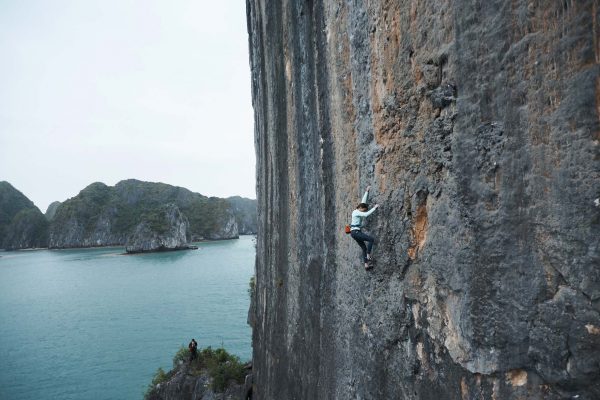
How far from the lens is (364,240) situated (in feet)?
15.5

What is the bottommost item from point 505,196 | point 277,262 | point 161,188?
point 277,262

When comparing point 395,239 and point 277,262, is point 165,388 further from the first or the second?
point 395,239

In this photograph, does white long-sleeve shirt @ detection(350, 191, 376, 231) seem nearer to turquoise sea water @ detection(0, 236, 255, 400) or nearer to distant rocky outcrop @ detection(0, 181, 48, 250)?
turquoise sea water @ detection(0, 236, 255, 400)

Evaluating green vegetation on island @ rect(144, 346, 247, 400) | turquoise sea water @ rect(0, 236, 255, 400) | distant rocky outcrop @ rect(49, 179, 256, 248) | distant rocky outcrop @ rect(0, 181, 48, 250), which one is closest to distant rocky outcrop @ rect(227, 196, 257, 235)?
distant rocky outcrop @ rect(49, 179, 256, 248)

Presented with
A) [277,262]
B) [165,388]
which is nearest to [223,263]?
[165,388]

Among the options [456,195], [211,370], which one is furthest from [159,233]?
[456,195]

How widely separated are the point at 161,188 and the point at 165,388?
425ft

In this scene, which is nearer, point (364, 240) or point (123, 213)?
point (364, 240)

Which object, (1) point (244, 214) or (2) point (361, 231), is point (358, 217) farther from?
(1) point (244, 214)

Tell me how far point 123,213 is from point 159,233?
135 ft

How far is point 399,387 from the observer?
4262mm

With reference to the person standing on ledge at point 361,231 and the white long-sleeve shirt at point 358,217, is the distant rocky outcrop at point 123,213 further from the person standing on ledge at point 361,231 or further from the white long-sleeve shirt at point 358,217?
the white long-sleeve shirt at point 358,217

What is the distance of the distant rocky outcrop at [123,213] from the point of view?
120375mm

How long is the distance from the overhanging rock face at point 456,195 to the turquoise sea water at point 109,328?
1798cm
